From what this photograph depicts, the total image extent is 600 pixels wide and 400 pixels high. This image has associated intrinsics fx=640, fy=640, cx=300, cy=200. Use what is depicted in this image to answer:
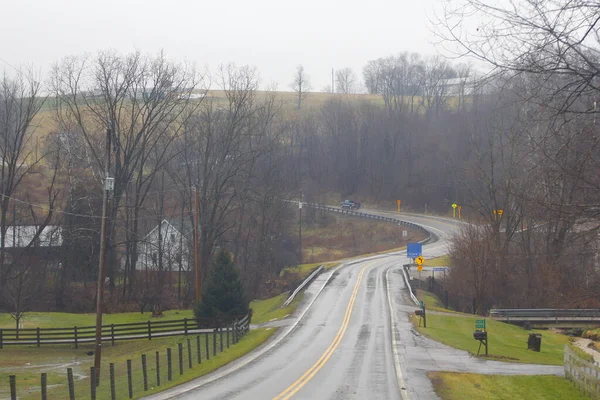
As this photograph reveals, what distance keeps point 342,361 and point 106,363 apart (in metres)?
12.0

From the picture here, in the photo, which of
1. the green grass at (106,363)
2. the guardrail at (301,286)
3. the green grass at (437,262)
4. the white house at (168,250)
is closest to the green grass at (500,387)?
the green grass at (106,363)

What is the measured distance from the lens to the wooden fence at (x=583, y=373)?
17.5 m

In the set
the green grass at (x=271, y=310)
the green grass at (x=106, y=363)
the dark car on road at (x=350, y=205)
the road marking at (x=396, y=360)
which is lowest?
the green grass at (x=106, y=363)

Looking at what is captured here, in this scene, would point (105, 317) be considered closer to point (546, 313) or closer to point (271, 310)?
point (271, 310)

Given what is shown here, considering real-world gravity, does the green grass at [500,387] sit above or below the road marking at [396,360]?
below

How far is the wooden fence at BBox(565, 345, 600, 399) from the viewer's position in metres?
17.5

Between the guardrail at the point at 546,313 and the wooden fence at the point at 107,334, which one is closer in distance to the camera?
the wooden fence at the point at 107,334

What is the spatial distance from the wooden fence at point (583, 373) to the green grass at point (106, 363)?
1161 cm

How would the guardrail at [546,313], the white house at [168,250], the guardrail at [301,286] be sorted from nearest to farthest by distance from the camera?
1. the guardrail at [546,313]
2. the guardrail at [301,286]
3. the white house at [168,250]

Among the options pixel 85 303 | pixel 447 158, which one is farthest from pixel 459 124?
pixel 85 303

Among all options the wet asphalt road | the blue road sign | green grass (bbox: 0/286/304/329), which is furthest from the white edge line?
the blue road sign

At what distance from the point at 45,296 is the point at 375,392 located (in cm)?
4323

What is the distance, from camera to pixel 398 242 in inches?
3236

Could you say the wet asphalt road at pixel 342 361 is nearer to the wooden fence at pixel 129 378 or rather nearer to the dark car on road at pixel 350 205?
the wooden fence at pixel 129 378
